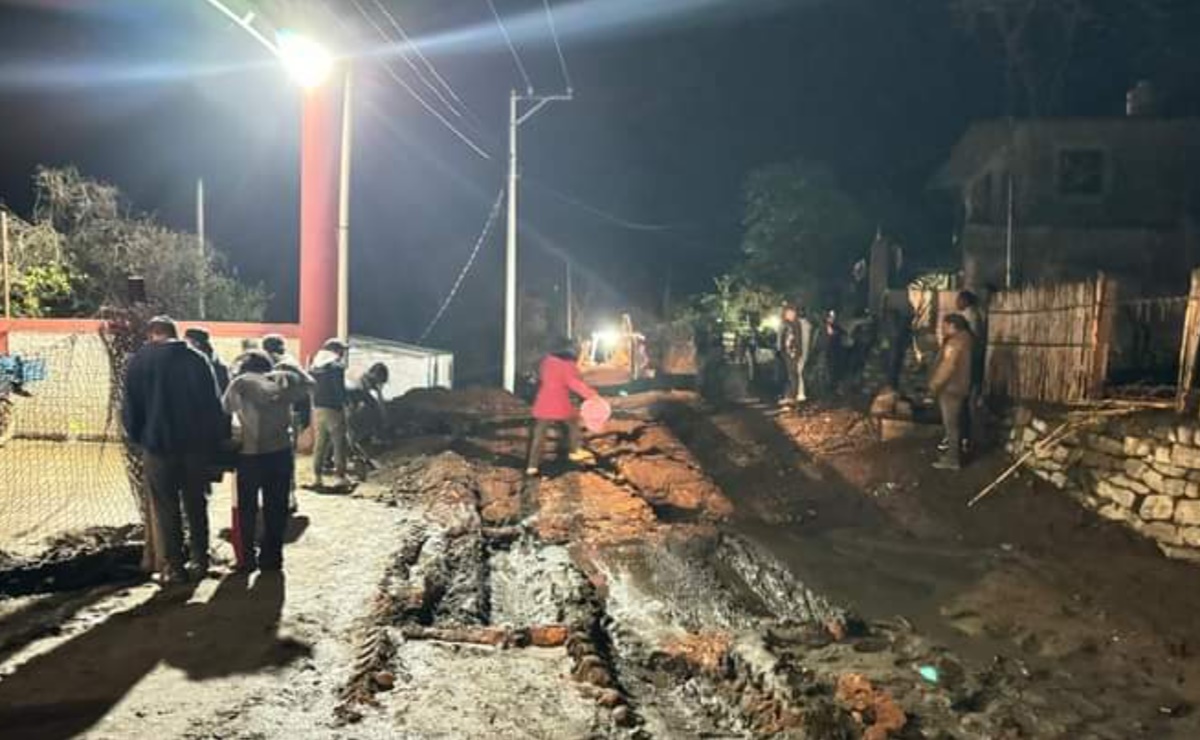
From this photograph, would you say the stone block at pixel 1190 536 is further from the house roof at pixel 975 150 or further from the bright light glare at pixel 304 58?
the house roof at pixel 975 150

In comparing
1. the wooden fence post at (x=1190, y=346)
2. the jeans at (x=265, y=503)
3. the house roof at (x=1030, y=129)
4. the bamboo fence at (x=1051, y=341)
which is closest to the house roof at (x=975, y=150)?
the house roof at (x=1030, y=129)

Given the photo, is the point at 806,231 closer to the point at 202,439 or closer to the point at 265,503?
the point at 265,503

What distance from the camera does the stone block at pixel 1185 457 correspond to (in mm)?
7609

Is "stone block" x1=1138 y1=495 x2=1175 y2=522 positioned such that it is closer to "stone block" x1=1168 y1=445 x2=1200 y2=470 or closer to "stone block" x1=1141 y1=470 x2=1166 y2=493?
"stone block" x1=1141 y1=470 x2=1166 y2=493

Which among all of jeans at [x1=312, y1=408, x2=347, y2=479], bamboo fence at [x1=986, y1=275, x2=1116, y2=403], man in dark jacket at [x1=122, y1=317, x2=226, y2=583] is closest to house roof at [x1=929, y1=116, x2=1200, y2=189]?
bamboo fence at [x1=986, y1=275, x2=1116, y2=403]

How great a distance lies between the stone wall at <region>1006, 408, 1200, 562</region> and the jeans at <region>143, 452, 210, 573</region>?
8.08 m

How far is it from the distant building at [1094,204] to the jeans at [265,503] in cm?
1976

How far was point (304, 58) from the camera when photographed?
12977mm

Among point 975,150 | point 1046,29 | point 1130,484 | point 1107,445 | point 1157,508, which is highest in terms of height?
point 1046,29

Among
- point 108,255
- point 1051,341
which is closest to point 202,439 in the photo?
point 1051,341

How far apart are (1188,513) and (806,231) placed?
755 inches

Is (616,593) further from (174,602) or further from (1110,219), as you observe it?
(1110,219)

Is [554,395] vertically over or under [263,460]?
over

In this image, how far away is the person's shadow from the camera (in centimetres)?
416
